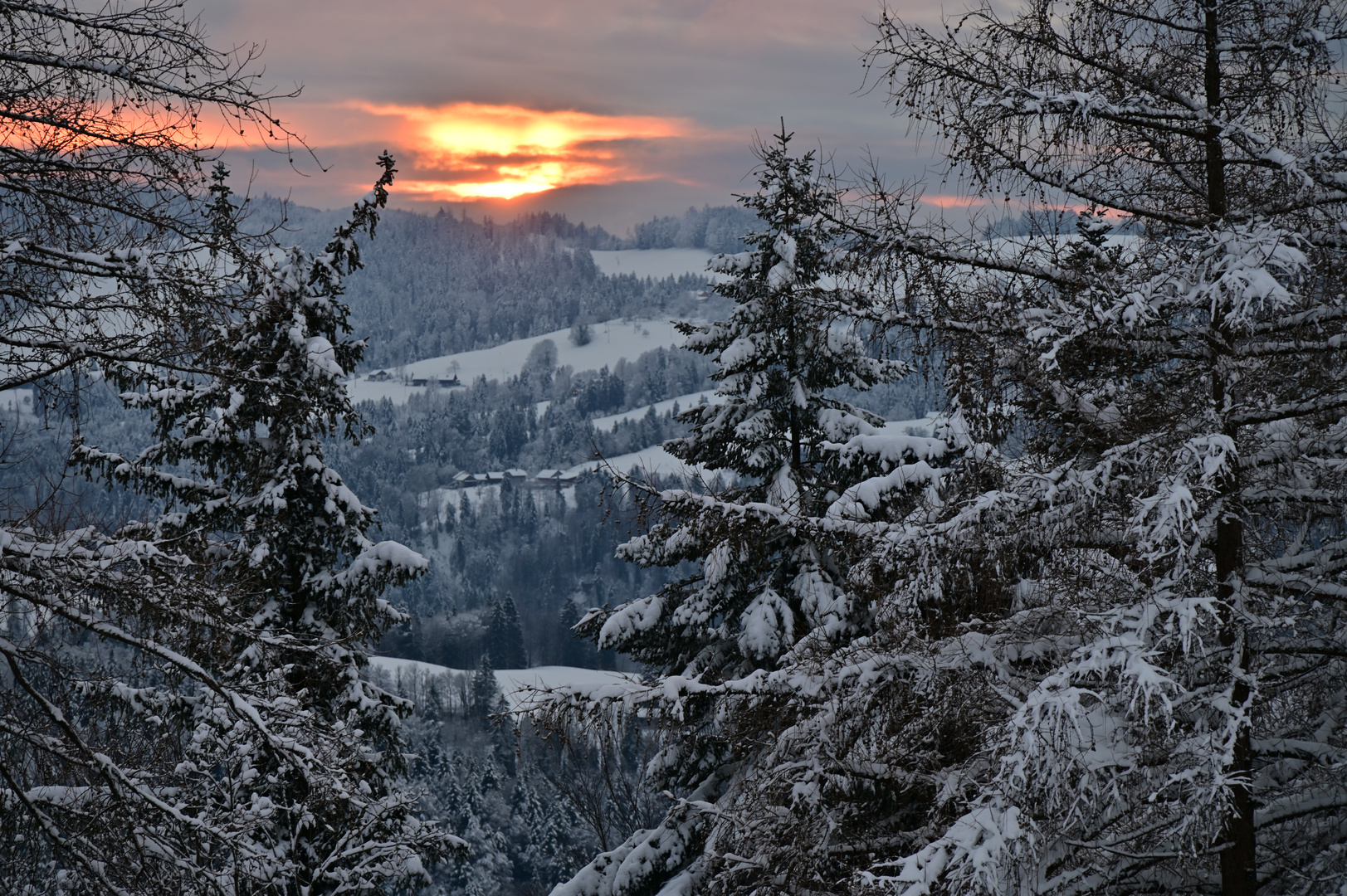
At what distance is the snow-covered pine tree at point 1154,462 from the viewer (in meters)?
3.62

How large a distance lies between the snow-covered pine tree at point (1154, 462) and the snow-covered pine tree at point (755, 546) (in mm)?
1161

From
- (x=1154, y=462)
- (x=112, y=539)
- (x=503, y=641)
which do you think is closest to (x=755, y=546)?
(x=1154, y=462)

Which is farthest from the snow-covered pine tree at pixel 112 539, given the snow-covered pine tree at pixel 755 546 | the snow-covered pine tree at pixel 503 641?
the snow-covered pine tree at pixel 503 641

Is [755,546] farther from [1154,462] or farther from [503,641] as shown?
[503,641]

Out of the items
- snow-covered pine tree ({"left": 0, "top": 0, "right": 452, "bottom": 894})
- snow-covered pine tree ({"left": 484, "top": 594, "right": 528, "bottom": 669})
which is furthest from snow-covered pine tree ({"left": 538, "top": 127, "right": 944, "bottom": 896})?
snow-covered pine tree ({"left": 484, "top": 594, "right": 528, "bottom": 669})

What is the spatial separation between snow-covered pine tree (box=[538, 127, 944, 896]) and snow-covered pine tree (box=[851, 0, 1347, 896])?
45.7 inches

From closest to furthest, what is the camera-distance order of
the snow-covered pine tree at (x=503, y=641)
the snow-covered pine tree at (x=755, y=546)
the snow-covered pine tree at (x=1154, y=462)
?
the snow-covered pine tree at (x=1154, y=462)
the snow-covered pine tree at (x=755, y=546)
the snow-covered pine tree at (x=503, y=641)

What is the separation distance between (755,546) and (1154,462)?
286 centimetres

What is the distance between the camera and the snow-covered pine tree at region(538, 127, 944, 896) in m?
5.97

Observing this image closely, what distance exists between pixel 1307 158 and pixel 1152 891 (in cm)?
357

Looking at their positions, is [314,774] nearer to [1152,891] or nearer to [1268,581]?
[1152,891]

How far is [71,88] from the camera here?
3.92 meters

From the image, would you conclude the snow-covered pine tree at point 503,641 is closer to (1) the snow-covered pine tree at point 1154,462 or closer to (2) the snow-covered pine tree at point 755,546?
(2) the snow-covered pine tree at point 755,546

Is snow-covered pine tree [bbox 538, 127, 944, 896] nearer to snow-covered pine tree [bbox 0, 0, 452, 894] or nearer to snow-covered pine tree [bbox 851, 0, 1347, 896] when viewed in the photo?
snow-covered pine tree [bbox 851, 0, 1347, 896]
